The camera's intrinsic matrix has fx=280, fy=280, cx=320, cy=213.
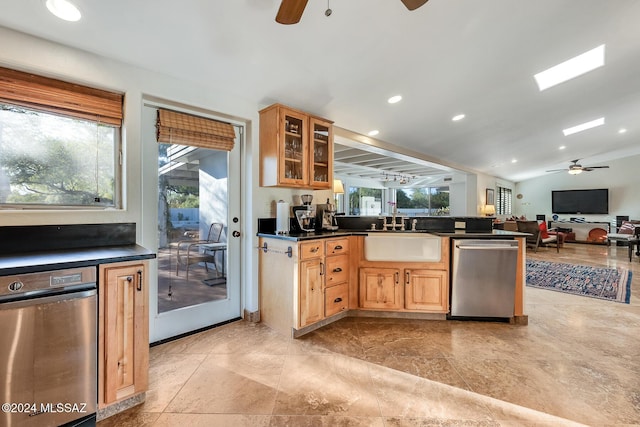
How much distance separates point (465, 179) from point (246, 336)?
8.64 meters

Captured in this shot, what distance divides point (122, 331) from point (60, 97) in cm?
162

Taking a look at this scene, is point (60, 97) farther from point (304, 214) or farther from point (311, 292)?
point (311, 292)

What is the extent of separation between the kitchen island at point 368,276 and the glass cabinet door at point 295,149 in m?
0.63

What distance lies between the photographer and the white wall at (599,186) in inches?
354

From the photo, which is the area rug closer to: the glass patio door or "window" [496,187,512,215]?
the glass patio door

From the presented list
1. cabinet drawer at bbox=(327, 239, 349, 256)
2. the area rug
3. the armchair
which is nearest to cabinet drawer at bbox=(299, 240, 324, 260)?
cabinet drawer at bbox=(327, 239, 349, 256)

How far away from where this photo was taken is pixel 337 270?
2949 mm

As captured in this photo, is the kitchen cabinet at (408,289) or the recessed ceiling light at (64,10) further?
the kitchen cabinet at (408,289)

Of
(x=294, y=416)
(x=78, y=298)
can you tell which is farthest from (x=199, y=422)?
(x=78, y=298)

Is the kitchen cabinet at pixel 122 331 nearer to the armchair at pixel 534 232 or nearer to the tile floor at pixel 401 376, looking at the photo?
the tile floor at pixel 401 376

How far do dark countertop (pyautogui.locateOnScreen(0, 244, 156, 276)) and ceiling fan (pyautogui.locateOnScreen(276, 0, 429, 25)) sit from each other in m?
1.51

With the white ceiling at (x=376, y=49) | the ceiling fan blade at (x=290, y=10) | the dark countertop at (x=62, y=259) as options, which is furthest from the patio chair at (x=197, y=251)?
the ceiling fan blade at (x=290, y=10)

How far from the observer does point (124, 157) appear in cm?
216

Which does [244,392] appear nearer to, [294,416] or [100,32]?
[294,416]
